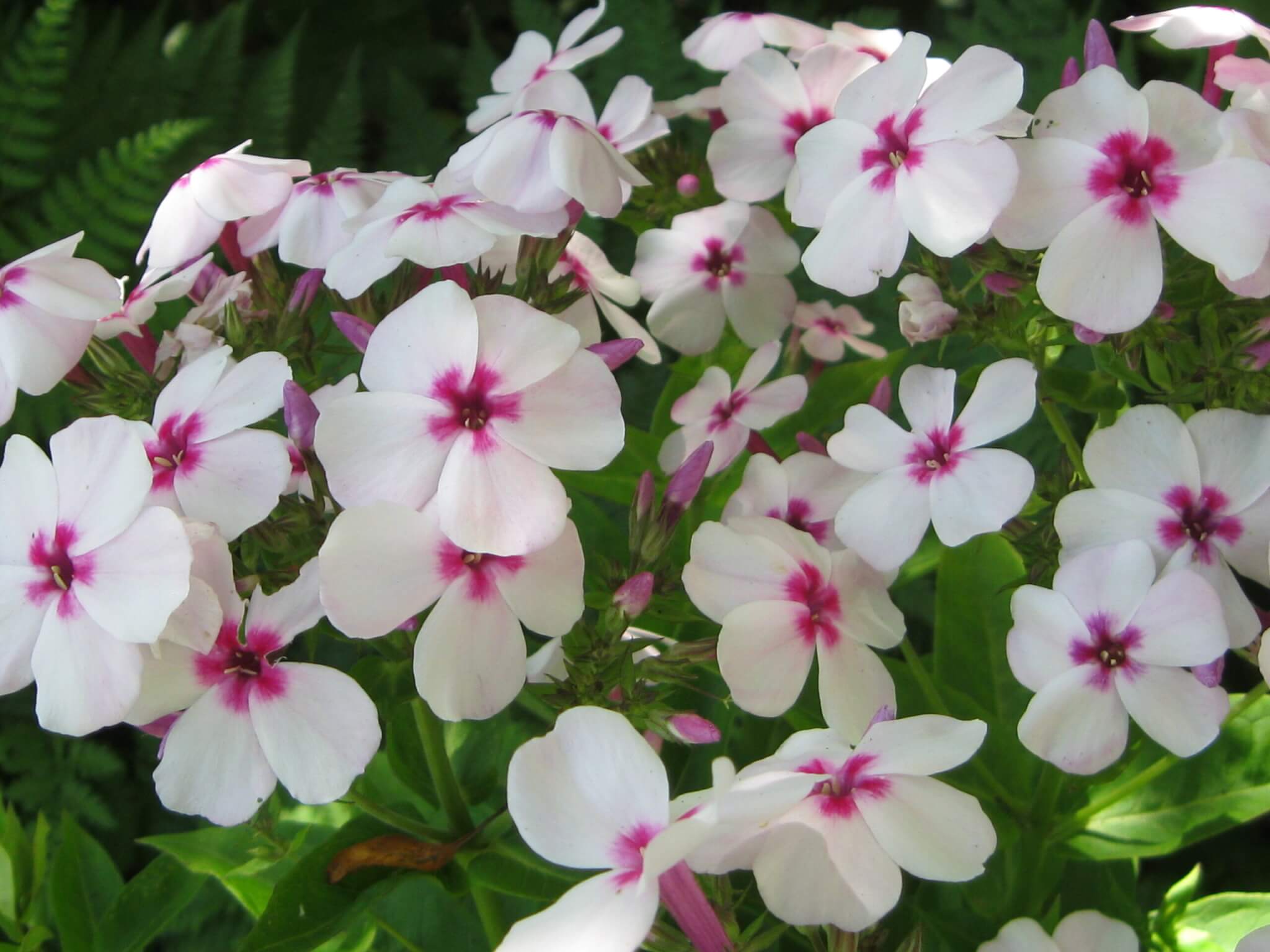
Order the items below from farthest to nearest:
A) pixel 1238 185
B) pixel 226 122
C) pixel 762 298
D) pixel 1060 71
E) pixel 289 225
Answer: pixel 226 122
pixel 1060 71
pixel 762 298
pixel 289 225
pixel 1238 185

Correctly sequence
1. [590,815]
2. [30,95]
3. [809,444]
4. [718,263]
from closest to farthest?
[590,815] < [809,444] < [718,263] < [30,95]

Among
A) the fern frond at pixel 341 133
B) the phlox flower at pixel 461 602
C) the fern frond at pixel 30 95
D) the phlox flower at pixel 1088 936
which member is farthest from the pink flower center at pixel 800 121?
the fern frond at pixel 30 95

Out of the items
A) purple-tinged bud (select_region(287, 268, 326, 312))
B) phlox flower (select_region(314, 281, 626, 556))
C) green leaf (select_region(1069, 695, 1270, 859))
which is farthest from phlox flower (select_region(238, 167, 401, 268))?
green leaf (select_region(1069, 695, 1270, 859))

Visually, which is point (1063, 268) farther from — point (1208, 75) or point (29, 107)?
point (29, 107)

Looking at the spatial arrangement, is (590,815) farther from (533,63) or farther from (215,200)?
(533,63)

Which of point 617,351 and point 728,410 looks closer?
point 617,351

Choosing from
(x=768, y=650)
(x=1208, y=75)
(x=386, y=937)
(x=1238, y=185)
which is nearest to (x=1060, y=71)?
(x=1208, y=75)

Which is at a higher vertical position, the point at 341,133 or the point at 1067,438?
the point at 1067,438

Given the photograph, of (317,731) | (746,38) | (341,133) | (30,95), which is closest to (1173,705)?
(317,731)
